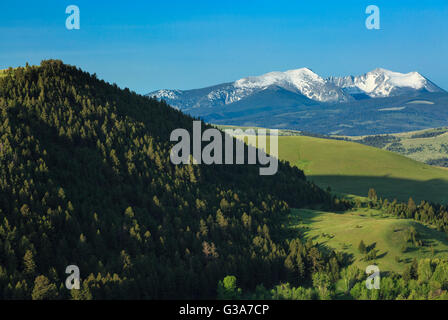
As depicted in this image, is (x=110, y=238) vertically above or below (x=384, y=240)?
above

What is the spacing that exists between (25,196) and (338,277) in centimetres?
10714

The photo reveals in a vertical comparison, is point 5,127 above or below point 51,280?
above

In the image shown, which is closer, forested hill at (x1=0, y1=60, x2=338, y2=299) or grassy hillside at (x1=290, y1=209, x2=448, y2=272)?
forested hill at (x1=0, y1=60, x2=338, y2=299)

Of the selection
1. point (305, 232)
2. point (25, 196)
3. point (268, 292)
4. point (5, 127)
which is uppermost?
point (5, 127)

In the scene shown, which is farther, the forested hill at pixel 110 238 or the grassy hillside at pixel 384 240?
the grassy hillside at pixel 384 240

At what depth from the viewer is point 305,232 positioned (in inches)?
7269

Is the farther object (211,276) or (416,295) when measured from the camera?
(211,276)

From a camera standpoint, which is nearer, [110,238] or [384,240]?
[384,240]

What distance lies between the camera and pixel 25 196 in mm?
155125
